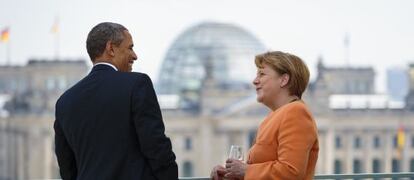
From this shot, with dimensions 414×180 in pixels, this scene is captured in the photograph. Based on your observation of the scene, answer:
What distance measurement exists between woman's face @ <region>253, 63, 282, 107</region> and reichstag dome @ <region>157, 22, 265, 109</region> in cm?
8908

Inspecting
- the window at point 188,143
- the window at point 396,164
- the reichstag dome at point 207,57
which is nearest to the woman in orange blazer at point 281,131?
the window at point 188,143

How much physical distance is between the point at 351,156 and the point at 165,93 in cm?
1971

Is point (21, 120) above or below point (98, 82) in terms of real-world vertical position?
below

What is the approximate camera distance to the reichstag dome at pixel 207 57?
96.2 m

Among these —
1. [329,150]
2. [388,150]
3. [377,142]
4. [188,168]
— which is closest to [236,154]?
[329,150]

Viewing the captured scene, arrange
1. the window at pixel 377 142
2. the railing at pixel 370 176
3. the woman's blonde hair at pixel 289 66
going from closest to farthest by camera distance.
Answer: the woman's blonde hair at pixel 289 66 < the railing at pixel 370 176 < the window at pixel 377 142

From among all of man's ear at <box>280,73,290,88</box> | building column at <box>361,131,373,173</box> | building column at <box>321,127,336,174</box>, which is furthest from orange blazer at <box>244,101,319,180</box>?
building column at <box>361,131,373,173</box>

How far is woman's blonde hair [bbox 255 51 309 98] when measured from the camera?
5.26 m

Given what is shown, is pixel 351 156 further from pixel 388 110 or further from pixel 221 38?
pixel 221 38

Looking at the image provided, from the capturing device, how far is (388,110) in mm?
79875

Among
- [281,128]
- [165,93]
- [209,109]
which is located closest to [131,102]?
[281,128]

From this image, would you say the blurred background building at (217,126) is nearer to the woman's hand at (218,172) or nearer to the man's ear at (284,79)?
the woman's hand at (218,172)

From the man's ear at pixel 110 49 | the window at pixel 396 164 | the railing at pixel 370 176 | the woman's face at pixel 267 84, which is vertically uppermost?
the man's ear at pixel 110 49

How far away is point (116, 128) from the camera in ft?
17.2
